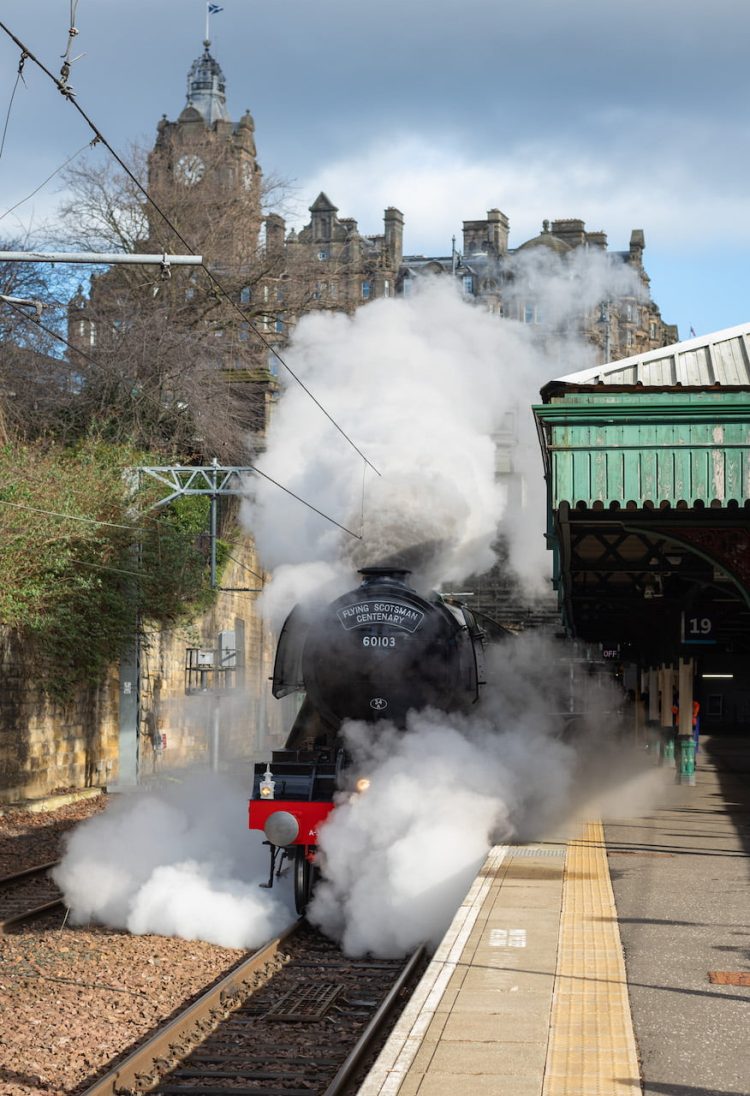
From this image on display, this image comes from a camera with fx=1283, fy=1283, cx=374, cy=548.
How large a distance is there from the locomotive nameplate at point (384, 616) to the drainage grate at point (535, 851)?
2502mm

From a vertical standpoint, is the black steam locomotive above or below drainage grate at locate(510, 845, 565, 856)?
above

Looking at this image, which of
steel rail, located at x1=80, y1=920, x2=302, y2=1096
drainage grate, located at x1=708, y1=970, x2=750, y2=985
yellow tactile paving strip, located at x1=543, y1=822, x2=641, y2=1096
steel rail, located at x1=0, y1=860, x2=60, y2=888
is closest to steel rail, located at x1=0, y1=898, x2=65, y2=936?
steel rail, located at x1=0, y1=860, x2=60, y2=888

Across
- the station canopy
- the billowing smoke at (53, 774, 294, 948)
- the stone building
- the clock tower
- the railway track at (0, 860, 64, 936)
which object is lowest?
the railway track at (0, 860, 64, 936)

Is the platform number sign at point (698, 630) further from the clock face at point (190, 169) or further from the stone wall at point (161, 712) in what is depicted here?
the clock face at point (190, 169)

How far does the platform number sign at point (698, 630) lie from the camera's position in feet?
59.4

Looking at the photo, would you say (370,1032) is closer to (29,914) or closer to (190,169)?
(29,914)

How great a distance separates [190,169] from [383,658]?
91.2ft

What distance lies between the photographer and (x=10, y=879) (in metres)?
12.4

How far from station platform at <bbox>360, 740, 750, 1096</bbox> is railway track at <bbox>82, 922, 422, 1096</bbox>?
2.38ft

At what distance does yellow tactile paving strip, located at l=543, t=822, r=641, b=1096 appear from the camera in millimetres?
5215

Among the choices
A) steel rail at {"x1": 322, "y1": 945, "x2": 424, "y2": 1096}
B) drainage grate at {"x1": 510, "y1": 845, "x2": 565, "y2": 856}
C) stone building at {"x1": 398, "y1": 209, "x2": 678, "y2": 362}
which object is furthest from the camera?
stone building at {"x1": 398, "y1": 209, "x2": 678, "y2": 362}

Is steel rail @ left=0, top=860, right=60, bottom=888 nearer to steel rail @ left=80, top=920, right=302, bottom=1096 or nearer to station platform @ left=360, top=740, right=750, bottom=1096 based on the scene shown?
steel rail @ left=80, top=920, right=302, bottom=1096

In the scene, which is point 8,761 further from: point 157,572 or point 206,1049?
point 206,1049

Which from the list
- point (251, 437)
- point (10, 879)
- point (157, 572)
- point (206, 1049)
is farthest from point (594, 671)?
point (206, 1049)
